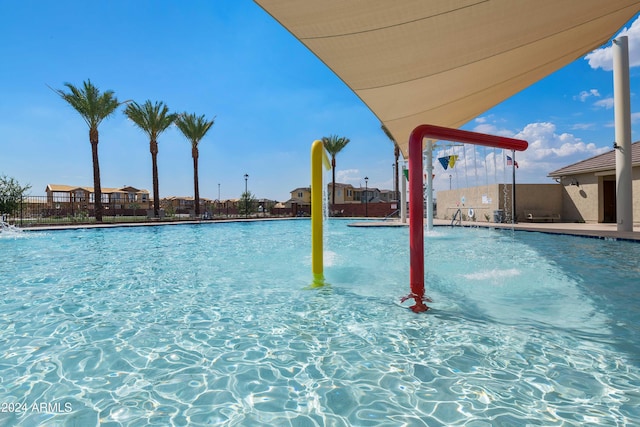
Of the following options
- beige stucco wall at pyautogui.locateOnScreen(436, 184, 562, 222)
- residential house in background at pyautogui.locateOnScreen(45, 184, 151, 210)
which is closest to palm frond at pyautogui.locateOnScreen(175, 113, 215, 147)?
residential house in background at pyautogui.locateOnScreen(45, 184, 151, 210)

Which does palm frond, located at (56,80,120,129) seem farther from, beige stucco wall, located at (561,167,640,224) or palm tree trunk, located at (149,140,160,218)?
beige stucco wall, located at (561,167,640,224)

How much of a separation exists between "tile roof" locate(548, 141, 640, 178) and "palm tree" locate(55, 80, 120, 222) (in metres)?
27.5

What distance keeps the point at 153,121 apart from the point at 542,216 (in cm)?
2643

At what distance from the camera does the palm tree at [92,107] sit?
2217 cm

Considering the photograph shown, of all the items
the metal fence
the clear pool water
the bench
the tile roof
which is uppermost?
the tile roof

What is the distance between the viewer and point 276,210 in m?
37.8

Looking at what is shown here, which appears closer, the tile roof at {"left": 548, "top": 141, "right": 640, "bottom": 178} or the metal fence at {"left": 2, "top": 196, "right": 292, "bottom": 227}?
the tile roof at {"left": 548, "top": 141, "right": 640, "bottom": 178}

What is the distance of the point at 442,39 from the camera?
14.1 feet

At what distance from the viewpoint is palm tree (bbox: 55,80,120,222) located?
22172mm

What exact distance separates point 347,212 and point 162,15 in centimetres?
2793

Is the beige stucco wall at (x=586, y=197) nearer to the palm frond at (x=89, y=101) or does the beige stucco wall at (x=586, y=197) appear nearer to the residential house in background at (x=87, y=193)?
the palm frond at (x=89, y=101)

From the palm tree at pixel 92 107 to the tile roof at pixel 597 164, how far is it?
2748 cm

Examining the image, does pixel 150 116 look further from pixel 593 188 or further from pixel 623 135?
pixel 593 188

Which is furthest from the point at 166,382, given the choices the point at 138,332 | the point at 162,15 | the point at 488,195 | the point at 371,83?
the point at 488,195
